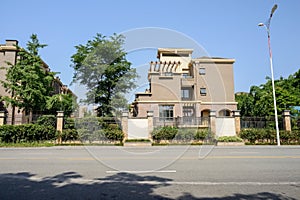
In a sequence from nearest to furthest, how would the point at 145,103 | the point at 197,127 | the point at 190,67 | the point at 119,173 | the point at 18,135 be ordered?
1. the point at 119,173
2. the point at 18,135
3. the point at 197,127
4. the point at 145,103
5. the point at 190,67

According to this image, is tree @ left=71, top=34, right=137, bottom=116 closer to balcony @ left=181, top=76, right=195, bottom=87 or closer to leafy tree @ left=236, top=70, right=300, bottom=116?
balcony @ left=181, top=76, right=195, bottom=87

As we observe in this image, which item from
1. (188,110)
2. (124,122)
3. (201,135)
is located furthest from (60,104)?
(188,110)

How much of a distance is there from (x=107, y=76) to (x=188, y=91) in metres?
13.2

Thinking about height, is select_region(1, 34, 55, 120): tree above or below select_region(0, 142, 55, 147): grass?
above

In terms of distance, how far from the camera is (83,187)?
190 inches

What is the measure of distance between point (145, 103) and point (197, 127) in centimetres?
942

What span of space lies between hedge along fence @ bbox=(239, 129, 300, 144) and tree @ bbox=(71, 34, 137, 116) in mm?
11787

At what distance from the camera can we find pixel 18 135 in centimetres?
1772

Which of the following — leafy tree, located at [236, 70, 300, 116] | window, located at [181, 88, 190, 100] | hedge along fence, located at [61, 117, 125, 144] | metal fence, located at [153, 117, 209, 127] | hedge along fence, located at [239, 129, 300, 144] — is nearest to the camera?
hedge along fence, located at [61, 117, 125, 144]

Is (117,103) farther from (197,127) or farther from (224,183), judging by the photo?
(224,183)

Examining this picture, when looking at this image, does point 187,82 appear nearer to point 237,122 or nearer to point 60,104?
point 237,122

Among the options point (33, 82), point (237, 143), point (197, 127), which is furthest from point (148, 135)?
point (33, 82)

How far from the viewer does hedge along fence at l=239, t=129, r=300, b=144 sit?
19.1m

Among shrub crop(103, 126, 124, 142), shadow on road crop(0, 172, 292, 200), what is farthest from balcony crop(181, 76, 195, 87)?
shadow on road crop(0, 172, 292, 200)
